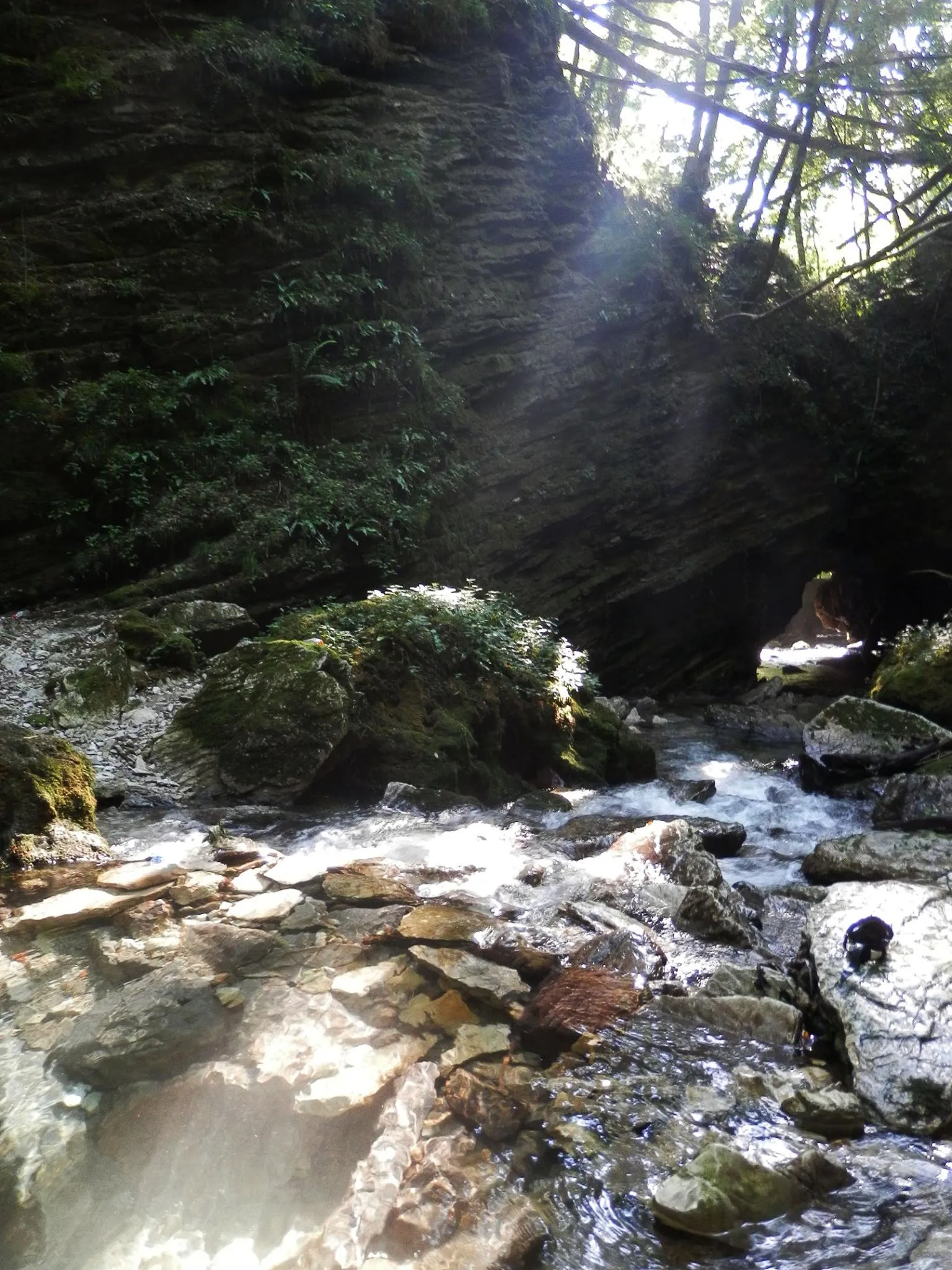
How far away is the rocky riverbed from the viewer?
2217 millimetres

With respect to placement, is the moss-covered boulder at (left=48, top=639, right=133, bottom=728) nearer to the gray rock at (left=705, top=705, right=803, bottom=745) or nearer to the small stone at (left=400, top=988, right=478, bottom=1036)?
the small stone at (left=400, top=988, right=478, bottom=1036)

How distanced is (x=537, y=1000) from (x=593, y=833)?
112 inches

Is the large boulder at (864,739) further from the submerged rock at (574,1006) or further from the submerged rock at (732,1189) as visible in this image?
the submerged rock at (732,1189)

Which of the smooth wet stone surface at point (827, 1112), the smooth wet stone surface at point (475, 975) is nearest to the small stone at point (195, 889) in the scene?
the smooth wet stone surface at point (475, 975)

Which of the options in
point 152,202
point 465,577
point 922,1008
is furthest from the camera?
point 465,577

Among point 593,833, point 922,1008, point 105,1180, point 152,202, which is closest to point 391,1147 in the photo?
point 105,1180

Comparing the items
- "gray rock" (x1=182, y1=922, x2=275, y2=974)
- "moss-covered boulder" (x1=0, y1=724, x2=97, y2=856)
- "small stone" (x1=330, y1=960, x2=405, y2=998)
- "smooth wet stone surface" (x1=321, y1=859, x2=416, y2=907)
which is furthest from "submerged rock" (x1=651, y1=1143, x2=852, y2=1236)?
"moss-covered boulder" (x1=0, y1=724, x2=97, y2=856)

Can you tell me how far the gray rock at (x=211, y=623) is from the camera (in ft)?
27.1

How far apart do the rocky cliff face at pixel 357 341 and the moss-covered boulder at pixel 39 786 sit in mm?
3900

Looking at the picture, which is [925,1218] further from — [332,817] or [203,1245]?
[332,817]

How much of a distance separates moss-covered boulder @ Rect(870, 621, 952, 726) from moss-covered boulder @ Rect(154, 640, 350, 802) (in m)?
8.04

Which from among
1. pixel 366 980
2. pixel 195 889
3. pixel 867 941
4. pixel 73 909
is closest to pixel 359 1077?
pixel 366 980

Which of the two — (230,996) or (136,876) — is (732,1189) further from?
(136,876)

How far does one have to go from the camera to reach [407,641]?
7.91m
